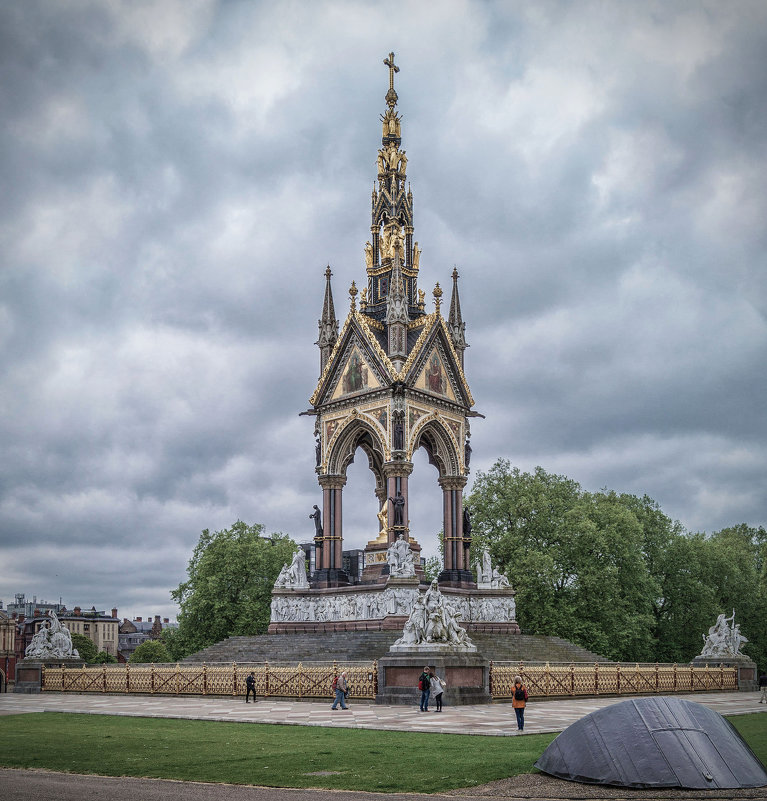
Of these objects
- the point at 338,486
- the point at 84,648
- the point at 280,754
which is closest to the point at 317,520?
the point at 338,486

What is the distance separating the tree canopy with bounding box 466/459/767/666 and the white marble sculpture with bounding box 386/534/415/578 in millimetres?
14281

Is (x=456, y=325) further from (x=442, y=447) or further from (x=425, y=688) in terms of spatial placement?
(x=425, y=688)

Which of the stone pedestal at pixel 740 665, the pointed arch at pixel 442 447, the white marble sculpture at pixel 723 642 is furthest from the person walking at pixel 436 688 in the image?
the pointed arch at pixel 442 447

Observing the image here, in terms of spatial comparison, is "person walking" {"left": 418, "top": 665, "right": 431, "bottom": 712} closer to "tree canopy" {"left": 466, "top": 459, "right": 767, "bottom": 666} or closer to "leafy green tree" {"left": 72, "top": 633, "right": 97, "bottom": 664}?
"tree canopy" {"left": 466, "top": 459, "right": 767, "bottom": 666}

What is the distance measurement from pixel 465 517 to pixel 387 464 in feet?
16.6

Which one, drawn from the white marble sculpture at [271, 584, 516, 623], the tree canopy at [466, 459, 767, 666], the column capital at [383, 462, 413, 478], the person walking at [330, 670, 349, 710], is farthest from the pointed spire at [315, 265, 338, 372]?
the person walking at [330, 670, 349, 710]

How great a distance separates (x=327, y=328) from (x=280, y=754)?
1141 inches

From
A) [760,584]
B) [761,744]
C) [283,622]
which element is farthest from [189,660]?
[760,584]

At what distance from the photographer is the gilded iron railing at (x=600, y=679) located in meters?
24.6

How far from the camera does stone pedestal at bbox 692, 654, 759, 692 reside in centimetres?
3319

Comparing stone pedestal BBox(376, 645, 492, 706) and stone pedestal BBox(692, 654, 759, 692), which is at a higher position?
stone pedestal BBox(376, 645, 492, 706)

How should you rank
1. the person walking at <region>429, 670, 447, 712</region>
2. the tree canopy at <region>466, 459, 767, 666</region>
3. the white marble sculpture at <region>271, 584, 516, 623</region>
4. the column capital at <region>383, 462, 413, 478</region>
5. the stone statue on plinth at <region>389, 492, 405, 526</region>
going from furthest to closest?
the tree canopy at <region>466, 459, 767, 666</region>
the column capital at <region>383, 462, 413, 478</region>
the stone statue on plinth at <region>389, 492, 405, 526</region>
the white marble sculpture at <region>271, 584, 516, 623</region>
the person walking at <region>429, 670, 447, 712</region>

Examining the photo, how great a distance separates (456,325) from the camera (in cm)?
4134

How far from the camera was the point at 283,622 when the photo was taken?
119 feet
